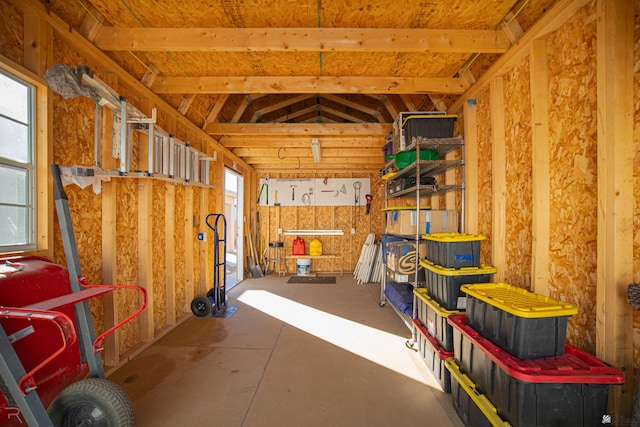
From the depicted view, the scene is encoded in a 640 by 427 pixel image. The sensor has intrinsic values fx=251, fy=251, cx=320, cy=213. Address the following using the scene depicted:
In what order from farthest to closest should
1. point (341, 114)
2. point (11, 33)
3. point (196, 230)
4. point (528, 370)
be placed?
1. point (341, 114)
2. point (196, 230)
3. point (11, 33)
4. point (528, 370)

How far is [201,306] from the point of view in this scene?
378cm

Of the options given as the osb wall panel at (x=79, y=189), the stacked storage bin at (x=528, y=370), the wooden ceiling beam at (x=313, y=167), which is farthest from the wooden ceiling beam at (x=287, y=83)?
the wooden ceiling beam at (x=313, y=167)

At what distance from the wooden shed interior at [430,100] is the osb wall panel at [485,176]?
0.02m

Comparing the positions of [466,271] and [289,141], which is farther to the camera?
[289,141]

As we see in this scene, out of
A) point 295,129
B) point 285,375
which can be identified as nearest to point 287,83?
point 295,129

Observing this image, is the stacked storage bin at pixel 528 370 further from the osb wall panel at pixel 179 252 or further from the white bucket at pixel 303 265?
the white bucket at pixel 303 265

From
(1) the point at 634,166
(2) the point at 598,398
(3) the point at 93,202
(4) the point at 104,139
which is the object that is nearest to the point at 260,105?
(4) the point at 104,139

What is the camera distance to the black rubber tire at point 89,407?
1384 millimetres

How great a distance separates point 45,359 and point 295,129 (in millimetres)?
3818

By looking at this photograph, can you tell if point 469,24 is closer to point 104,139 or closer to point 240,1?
point 240,1

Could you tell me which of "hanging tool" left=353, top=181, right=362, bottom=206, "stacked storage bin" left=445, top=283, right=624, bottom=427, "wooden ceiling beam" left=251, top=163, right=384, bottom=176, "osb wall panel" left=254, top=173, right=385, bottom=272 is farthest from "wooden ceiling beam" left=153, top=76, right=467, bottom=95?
"osb wall panel" left=254, top=173, right=385, bottom=272

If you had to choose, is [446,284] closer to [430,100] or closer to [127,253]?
[430,100]

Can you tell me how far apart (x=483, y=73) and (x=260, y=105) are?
4461mm

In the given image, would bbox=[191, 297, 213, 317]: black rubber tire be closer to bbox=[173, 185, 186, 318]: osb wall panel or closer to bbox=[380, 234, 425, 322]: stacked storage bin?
bbox=[173, 185, 186, 318]: osb wall panel
